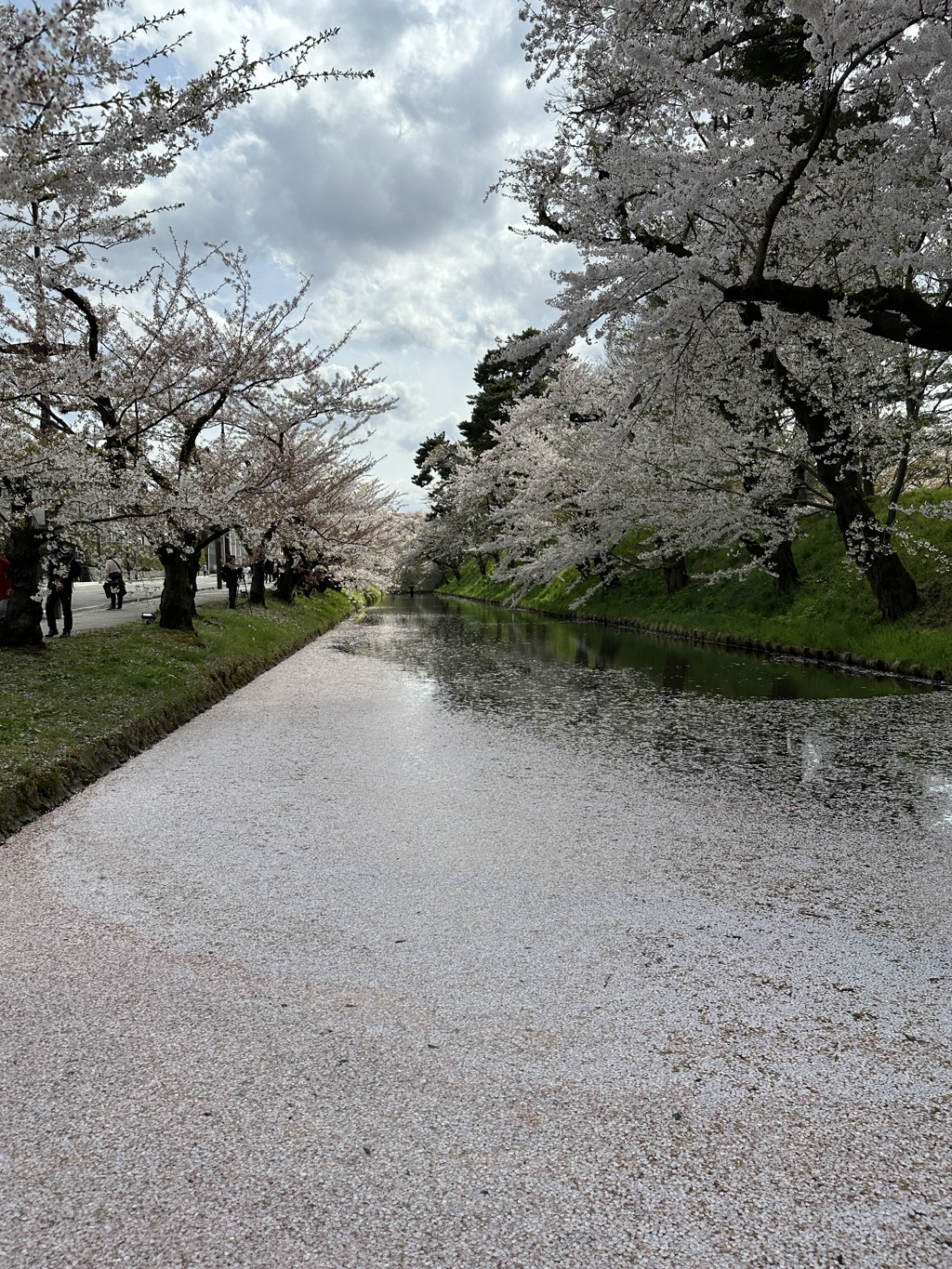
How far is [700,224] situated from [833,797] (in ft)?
26.0

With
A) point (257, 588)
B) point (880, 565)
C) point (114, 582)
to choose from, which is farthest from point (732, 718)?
point (114, 582)

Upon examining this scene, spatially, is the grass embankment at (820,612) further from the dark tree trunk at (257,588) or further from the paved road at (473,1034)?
the dark tree trunk at (257,588)

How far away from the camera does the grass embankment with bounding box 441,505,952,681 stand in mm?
11977

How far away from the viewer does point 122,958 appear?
3.25 m

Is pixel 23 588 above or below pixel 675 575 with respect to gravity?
below

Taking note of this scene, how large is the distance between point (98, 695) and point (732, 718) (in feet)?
21.9

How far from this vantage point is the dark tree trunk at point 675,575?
2219 centimetres

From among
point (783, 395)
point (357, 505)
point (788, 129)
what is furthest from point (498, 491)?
point (788, 129)

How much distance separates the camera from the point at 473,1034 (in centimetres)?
268

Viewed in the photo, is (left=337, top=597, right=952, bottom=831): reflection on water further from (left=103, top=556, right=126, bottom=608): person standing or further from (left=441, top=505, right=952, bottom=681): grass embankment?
(left=103, top=556, right=126, bottom=608): person standing

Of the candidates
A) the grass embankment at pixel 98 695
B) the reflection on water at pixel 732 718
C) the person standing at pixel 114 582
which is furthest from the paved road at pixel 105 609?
the reflection on water at pixel 732 718

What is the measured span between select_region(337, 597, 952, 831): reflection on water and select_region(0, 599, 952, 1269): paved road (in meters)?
0.61

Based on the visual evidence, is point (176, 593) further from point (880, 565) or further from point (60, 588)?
point (880, 565)

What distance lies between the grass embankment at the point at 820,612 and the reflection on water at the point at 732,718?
2.69 feet
